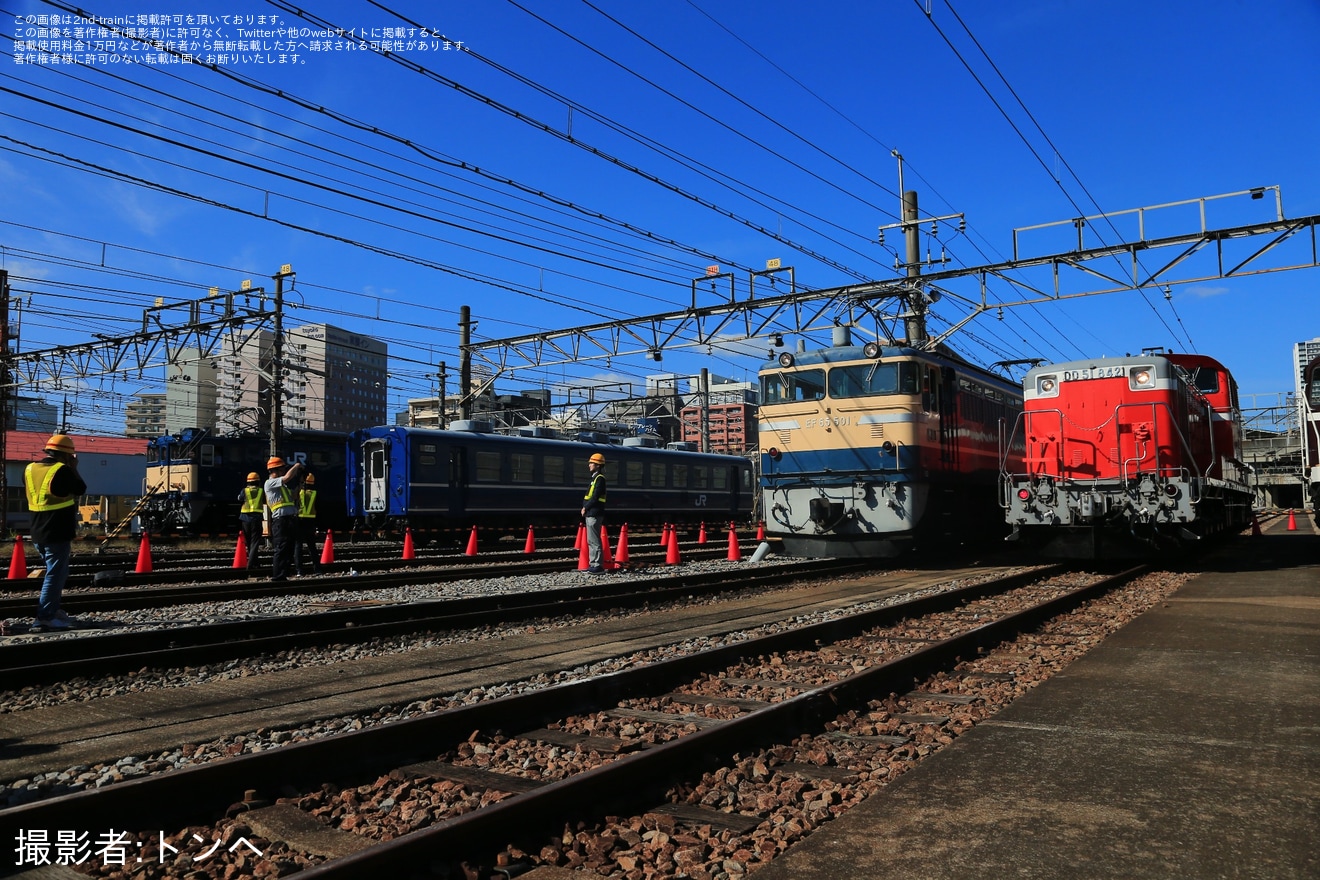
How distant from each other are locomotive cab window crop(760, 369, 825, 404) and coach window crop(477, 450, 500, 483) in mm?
9892

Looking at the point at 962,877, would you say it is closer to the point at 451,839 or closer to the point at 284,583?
the point at 451,839

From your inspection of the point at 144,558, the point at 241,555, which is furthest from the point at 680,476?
the point at 144,558

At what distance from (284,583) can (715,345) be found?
13731 mm

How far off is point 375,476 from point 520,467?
3756 mm

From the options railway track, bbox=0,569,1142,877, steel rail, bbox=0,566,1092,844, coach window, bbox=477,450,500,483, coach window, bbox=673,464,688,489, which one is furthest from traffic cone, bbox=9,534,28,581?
coach window, bbox=673,464,688,489

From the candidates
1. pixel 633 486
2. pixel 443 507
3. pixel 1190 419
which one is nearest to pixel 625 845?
pixel 1190 419

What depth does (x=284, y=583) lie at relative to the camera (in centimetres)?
1221

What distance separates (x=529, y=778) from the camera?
4039 millimetres

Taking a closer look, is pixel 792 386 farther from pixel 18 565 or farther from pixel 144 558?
pixel 18 565

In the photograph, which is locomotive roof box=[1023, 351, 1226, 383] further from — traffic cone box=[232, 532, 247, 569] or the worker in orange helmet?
traffic cone box=[232, 532, 247, 569]

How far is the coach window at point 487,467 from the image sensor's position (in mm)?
23672

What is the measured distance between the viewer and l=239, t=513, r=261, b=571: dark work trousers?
47.9 feet

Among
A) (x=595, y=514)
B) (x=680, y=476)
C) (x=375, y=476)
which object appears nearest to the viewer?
(x=595, y=514)

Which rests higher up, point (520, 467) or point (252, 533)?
point (520, 467)
